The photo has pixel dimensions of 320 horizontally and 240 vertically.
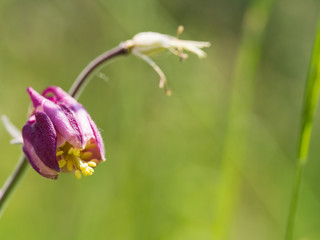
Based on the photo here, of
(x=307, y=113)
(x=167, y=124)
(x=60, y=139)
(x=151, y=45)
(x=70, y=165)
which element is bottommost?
(x=167, y=124)

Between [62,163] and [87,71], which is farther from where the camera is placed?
[87,71]

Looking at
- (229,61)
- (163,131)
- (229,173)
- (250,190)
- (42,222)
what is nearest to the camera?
(229,173)

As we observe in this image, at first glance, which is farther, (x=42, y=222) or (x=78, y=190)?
(x=78, y=190)

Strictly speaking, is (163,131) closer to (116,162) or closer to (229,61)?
(116,162)

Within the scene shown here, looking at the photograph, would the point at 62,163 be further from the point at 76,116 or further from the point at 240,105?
the point at 240,105

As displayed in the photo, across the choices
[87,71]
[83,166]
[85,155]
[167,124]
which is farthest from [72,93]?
[167,124]

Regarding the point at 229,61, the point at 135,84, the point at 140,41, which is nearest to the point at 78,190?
the point at 135,84

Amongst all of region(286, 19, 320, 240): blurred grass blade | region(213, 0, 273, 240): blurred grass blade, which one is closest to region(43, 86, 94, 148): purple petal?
region(286, 19, 320, 240): blurred grass blade

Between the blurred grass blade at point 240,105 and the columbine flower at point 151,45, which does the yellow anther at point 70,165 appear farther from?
the blurred grass blade at point 240,105
